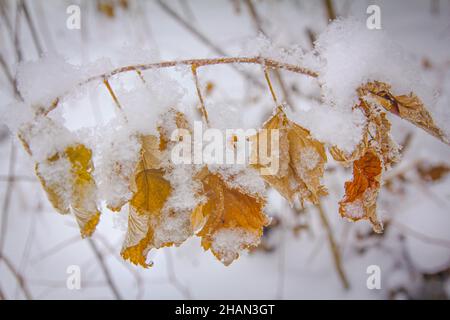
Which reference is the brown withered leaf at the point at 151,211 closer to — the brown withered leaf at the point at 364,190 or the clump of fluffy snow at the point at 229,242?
the clump of fluffy snow at the point at 229,242

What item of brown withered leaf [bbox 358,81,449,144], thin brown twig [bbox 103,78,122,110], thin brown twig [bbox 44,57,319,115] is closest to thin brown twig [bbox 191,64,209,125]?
thin brown twig [bbox 44,57,319,115]

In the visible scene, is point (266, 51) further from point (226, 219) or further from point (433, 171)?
point (433, 171)

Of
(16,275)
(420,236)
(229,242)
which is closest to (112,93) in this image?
(229,242)

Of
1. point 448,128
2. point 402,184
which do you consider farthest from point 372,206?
point 402,184

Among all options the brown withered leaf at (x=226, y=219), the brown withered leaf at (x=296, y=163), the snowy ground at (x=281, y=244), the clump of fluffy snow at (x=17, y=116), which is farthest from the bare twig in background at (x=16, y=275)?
the brown withered leaf at (x=296, y=163)
